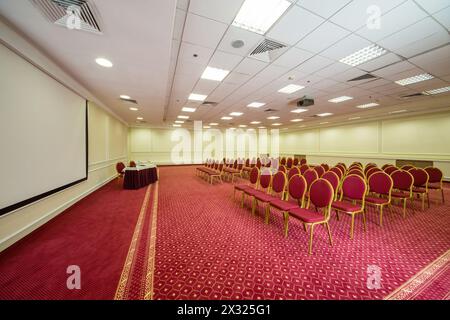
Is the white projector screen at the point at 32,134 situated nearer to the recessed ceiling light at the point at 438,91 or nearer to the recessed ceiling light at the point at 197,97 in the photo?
the recessed ceiling light at the point at 197,97

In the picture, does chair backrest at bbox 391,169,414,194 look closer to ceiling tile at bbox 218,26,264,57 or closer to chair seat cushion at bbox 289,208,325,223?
chair seat cushion at bbox 289,208,325,223

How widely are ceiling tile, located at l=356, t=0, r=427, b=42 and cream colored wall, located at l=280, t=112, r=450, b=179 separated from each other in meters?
8.17

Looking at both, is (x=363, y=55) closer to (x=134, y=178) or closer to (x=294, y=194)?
(x=294, y=194)

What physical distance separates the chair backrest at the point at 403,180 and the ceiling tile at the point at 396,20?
318 centimetres

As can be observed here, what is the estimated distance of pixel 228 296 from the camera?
65.0 inches

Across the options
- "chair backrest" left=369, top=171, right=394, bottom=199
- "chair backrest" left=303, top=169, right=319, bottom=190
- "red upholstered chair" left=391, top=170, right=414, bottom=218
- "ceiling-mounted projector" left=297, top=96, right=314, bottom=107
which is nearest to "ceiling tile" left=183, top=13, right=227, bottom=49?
"chair backrest" left=303, top=169, right=319, bottom=190

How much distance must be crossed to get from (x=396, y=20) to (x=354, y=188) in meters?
2.74

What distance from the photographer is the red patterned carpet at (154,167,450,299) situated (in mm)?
1737

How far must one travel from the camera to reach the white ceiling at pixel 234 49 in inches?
87.4

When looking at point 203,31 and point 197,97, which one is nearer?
point 203,31

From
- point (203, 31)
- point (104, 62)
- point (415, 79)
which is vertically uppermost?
point (415, 79)

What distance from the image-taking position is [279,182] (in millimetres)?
3793

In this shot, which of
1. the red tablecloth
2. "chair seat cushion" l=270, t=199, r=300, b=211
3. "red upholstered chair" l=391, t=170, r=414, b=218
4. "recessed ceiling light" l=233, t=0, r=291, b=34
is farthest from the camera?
the red tablecloth

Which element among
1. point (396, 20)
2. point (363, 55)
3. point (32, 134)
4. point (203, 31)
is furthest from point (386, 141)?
point (32, 134)
